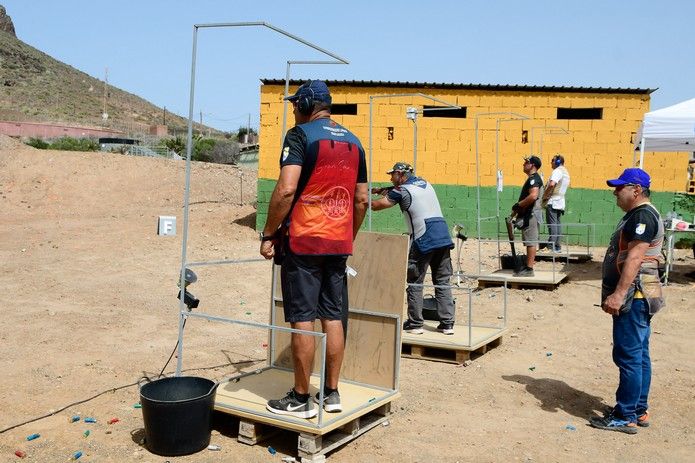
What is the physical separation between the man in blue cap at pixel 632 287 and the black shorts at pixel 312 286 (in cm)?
190

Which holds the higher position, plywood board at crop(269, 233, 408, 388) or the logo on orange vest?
the logo on orange vest

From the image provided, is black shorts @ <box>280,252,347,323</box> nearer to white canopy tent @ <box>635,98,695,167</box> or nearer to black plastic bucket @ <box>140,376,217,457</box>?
black plastic bucket @ <box>140,376,217,457</box>

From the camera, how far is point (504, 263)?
1096 centimetres

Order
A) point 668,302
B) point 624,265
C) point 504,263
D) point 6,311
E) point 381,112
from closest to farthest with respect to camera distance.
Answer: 1. point 624,265
2. point 6,311
3. point 668,302
4. point 504,263
5. point 381,112

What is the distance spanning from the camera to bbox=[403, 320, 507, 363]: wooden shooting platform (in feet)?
21.4

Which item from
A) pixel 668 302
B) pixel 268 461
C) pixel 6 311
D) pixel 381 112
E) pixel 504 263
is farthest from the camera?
pixel 381 112

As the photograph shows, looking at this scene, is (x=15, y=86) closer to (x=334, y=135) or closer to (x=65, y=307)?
(x=65, y=307)

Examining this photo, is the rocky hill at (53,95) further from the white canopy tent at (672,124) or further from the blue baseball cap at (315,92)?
the blue baseball cap at (315,92)

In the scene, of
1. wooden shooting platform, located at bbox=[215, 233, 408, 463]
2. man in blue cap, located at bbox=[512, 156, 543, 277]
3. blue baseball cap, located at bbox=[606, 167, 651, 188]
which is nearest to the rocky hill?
man in blue cap, located at bbox=[512, 156, 543, 277]

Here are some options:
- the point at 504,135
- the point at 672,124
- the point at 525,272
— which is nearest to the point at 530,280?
the point at 525,272

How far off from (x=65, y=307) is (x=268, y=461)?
5.00 meters

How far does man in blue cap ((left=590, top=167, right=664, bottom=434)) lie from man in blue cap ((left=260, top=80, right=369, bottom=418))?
187 centimetres

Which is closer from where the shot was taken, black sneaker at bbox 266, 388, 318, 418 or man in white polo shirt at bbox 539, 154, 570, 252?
→ black sneaker at bbox 266, 388, 318, 418

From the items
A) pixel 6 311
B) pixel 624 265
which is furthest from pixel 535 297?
pixel 6 311
